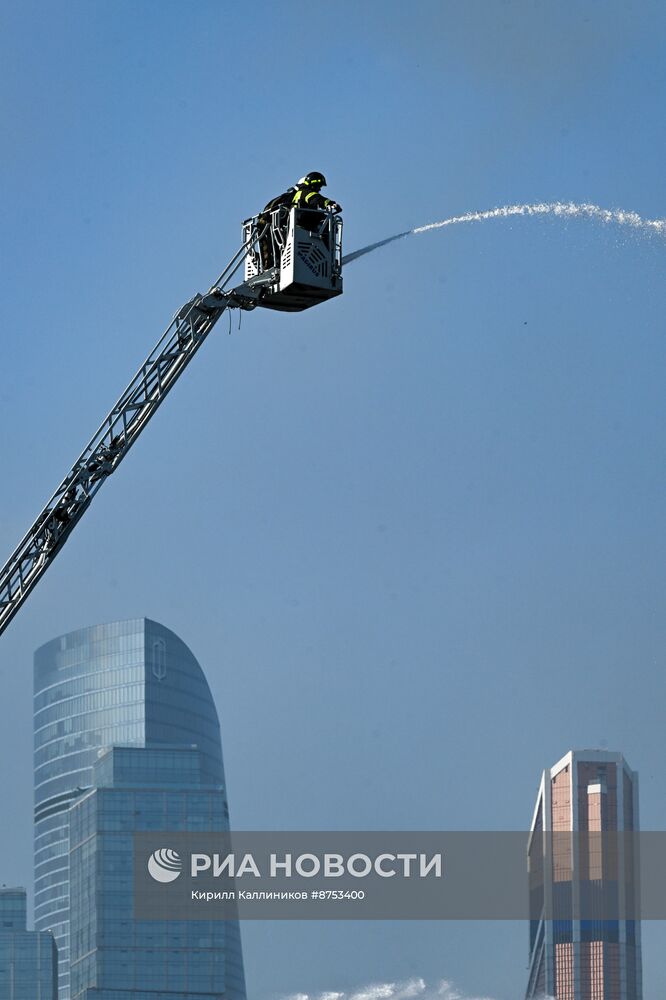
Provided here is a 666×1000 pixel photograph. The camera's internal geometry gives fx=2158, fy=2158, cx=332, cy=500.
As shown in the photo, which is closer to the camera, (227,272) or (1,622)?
(1,622)

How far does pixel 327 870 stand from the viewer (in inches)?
6280

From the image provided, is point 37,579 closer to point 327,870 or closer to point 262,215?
point 262,215

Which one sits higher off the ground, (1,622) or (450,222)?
(450,222)

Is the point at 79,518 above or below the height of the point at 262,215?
below

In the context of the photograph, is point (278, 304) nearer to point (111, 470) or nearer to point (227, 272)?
point (227, 272)

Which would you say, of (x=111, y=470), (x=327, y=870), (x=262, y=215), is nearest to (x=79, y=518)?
(x=111, y=470)

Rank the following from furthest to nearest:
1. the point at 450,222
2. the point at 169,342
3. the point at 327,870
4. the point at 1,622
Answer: the point at 327,870
the point at 450,222
the point at 169,342
the point at 1,622

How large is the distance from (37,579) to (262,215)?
11756 millimetres

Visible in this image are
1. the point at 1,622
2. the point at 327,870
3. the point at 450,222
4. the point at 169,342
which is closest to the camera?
the point at 1,622

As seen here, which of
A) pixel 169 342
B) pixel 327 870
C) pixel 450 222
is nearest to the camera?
pixel 169 342

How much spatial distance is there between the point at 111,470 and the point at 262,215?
8.14 metres

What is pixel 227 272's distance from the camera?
60.1 meters

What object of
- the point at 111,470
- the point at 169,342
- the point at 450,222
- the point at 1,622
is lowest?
the point at 1,622

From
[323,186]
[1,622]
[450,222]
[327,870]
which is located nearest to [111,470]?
[1,622]
